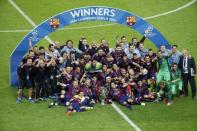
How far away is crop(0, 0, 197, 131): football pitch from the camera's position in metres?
20.4

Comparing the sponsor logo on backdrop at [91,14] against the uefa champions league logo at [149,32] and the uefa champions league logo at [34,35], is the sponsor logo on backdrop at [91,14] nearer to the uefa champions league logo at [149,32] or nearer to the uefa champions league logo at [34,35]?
the uefa champions league logo at [34,35]

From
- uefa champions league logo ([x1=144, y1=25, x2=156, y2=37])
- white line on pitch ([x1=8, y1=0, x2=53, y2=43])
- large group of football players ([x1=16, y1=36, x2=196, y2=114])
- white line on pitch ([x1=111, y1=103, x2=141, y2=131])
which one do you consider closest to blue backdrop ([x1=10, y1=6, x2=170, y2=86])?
large group of football players ([x1=16, y1=36, x2=196, y2=114])

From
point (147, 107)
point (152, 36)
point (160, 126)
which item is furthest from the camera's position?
point (152, 36)

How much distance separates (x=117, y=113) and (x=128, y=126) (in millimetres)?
1249

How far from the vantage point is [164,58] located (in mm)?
22844

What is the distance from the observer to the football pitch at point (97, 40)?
20422 mm

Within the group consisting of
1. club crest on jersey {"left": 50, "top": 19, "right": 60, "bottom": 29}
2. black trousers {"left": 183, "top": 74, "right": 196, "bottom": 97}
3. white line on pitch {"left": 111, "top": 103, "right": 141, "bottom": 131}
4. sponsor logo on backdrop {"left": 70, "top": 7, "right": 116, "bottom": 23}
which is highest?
sponsor logo on backdrop {"left": 70, "top": 7, "right": 116, "bottom": 23}

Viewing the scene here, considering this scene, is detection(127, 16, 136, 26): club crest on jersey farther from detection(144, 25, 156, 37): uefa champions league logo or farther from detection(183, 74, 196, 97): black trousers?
detection(183, 74, 196, 97): black trousers

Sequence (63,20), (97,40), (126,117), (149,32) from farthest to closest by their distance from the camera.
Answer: (97,40)
(149,32)
(63,20)
(126,117)

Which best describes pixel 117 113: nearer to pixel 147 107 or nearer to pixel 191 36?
pixel 147 107

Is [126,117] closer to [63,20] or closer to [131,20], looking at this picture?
[131,20]

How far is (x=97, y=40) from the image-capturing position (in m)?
29.4

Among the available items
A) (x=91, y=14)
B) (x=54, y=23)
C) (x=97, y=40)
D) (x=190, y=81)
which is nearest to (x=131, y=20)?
(x=91, y=14)

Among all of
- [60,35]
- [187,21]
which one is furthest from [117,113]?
[187,21]
